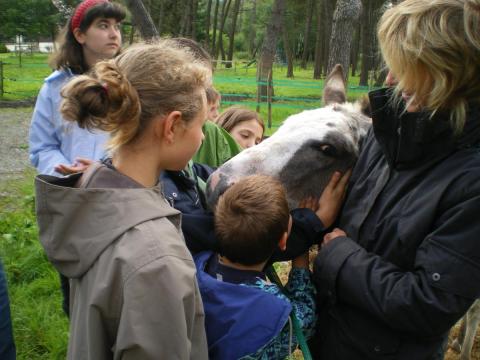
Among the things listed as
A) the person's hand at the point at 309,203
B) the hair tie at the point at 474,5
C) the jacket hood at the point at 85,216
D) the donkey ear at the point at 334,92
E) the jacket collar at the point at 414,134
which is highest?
the hair tie at the point at 474,5

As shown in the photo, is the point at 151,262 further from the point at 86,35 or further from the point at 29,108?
the point at 29,108

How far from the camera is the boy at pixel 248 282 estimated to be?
1.67 m

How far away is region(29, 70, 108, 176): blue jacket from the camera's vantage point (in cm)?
298

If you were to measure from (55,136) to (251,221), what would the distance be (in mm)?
1947

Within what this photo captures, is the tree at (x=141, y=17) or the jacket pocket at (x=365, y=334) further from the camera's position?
the tree at (x=141, y=17)

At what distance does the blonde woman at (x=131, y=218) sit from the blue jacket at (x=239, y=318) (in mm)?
147

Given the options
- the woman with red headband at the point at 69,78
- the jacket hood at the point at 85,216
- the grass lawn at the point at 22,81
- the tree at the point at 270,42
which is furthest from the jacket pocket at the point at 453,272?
the grass lawn at the point at 22,81

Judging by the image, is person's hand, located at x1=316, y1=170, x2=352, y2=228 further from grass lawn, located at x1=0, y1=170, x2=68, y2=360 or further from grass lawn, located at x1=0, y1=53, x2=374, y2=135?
grass lawn, located at x1=0, y1=53, x2=374, y2=135

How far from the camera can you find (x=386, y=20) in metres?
1.65

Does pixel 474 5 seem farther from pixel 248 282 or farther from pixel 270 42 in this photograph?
pixel 270 42

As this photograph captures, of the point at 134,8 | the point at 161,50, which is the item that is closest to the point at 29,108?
the point at 134,8

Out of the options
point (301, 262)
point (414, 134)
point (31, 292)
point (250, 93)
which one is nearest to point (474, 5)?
point (414, 134)

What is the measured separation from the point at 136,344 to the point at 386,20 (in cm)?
136

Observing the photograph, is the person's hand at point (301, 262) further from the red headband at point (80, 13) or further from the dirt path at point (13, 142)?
the dirt path at point (13, 142)
